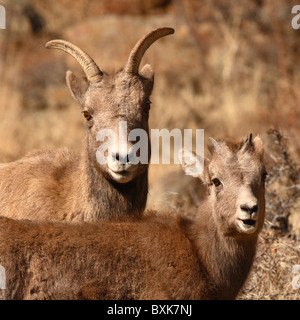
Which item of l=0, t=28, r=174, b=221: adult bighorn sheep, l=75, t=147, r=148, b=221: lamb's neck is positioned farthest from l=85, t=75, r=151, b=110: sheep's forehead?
l=75, t=147, r=148, b=221: lamb's neck

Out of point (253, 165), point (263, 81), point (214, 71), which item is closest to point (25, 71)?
point (214, 71)

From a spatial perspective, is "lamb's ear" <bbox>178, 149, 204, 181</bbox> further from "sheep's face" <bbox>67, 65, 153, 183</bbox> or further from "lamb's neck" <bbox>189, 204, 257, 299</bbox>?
"lamb's neck" <bbox>189, 204, 257, 299</bbox>

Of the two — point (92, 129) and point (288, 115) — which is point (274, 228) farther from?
point (288, 115)

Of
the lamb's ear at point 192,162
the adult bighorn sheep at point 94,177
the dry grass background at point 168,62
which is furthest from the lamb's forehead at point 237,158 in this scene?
the dry grass background at point 168,62

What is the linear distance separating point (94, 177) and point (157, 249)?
175 centimetres

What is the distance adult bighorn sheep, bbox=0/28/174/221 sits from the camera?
26.9 feet

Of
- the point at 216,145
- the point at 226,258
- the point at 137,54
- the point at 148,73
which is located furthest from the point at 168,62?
the point at 226,258

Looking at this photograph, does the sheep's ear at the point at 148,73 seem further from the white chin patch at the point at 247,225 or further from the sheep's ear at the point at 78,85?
the white chin patch at the point at 247,225

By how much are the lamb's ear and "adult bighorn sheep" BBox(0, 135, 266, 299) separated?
115 mm

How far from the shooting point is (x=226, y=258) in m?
7.09

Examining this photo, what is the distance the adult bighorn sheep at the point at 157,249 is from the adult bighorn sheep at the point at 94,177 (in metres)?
0.97

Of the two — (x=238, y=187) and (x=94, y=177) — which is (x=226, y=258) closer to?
(x=238, y=187)
